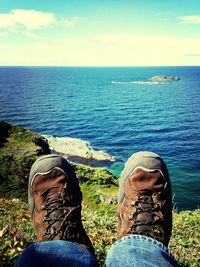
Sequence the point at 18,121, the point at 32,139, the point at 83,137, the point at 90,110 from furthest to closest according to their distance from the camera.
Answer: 1. the point at 90,110
2. the point at 18,121
3. the point at 83,137
4. the point at 32,139

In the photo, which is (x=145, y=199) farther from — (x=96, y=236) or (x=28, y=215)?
(x=28, y=215)

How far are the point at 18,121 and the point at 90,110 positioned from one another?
76.4 ft

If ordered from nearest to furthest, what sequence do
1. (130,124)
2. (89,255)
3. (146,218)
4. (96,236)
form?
1. (89,255)
2. (146,218)
3. (96,236)
4. (130,124)

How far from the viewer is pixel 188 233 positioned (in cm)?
752

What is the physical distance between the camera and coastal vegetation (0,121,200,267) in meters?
5.09

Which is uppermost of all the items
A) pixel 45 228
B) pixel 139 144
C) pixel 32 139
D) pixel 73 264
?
pixel 73 264

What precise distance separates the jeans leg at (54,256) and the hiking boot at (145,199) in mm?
1068

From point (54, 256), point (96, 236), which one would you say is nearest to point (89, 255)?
point (54, 256)

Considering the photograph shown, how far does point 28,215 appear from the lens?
7.28 m

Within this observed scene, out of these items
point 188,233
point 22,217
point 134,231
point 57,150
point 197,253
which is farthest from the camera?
point 57,150

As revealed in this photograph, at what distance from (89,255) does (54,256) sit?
0.33m

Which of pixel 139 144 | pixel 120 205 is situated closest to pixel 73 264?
pixel 120 205

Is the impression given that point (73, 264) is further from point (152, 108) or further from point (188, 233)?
point (152, 108)

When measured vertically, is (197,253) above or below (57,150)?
above
